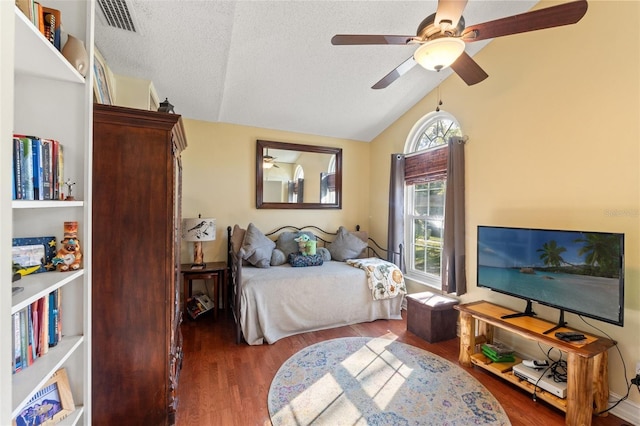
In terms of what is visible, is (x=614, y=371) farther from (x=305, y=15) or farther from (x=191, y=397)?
(x=305, y=15)

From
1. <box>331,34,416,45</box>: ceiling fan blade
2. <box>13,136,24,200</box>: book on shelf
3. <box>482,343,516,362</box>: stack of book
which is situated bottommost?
<box>482,343,516,362</box>: stack of book

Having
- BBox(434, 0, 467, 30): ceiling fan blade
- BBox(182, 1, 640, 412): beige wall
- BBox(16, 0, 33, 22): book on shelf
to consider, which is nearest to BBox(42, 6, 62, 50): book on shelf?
BBox(16, 0, 33, 22): book on shelf

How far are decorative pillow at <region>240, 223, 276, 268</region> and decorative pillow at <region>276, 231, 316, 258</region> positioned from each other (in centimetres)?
15

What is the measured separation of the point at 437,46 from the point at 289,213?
288cm

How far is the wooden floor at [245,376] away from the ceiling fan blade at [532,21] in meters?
2.34

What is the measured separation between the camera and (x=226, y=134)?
3682 millimetres

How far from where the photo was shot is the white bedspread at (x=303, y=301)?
8.86ft

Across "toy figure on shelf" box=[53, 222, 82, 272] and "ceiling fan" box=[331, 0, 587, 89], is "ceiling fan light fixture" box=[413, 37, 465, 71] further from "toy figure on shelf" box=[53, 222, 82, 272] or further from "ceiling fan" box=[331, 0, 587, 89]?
"toy figure on shelf" box=[53, 222, 82, 272]

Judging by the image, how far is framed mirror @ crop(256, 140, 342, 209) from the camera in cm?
Answer: 387

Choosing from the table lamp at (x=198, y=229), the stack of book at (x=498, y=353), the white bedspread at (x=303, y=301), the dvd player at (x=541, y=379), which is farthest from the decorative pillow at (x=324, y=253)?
the dvd player at (x=541, y=379)

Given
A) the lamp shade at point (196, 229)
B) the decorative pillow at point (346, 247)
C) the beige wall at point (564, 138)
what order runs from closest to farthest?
the beige wall at point (564, 138)
the lamp shade at point (196, 229)
the decorative pillow at point (346, 247)

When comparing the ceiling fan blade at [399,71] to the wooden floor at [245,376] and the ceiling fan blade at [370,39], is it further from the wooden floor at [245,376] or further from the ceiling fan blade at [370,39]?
the wooden floor at [245,376]

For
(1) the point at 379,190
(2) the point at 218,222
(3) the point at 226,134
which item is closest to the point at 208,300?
(2) the point at 218,222

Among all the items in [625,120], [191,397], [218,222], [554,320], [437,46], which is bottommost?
[191,397]
